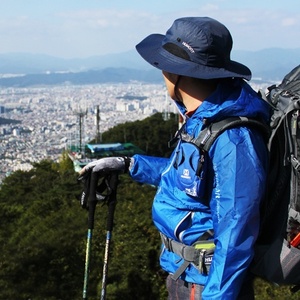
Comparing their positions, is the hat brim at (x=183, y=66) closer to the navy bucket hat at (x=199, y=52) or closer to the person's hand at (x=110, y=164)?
the navy bucket hat at (x=199, y=52)

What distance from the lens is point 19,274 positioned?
5.14m

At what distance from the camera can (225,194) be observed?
1.51 meters

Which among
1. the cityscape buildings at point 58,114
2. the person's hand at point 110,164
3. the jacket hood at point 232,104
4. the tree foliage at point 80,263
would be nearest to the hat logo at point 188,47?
the jacket hood at point 232,104

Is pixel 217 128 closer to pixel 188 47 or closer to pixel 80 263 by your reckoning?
pixel 188 47

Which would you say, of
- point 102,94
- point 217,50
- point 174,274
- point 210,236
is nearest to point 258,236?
point 210,236

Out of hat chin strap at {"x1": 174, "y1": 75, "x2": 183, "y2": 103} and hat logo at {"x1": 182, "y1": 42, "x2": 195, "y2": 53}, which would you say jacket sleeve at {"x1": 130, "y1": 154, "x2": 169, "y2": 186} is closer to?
hat chin strap at {"x1": 174, "y1": 75, "x2": 183, "y2": 103}

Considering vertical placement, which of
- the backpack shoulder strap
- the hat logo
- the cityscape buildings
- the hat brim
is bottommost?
the cityscape buildings

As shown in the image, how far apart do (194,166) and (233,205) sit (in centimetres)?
15

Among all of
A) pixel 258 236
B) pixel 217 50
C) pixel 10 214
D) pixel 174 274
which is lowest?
pixel 10 214

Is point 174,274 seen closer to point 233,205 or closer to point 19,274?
point 233,205

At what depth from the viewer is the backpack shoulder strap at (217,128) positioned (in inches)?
60.1

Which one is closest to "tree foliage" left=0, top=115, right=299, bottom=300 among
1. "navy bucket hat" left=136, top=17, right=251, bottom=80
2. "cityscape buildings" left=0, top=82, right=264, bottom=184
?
"navy bucket hat" left=136, top=17, right=251, bottom=80

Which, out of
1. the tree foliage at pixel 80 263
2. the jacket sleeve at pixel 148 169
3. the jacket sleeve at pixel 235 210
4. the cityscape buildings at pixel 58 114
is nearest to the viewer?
the jacket sleeve at pixel 235 210

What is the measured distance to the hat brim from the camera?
1606 mm
